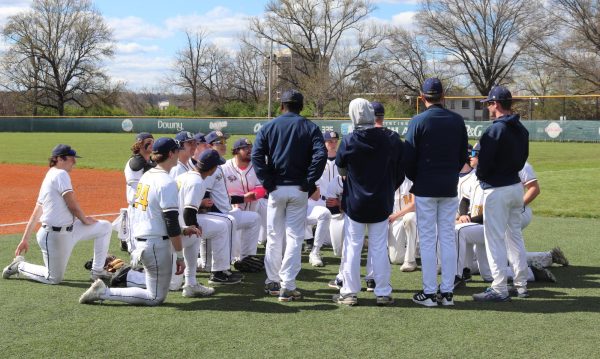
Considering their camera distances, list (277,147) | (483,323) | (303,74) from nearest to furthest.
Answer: (483,323) → (277,147) → (303,74)

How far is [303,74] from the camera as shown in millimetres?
62938

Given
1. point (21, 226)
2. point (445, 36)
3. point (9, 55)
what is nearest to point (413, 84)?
point (445, 36)

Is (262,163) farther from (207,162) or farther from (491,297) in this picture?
(491,297)

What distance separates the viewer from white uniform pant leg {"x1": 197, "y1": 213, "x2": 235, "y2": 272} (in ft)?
22.4

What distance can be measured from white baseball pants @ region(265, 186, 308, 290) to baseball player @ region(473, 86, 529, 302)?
1709 millimetres

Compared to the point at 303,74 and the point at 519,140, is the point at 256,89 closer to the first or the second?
the point at 303,74

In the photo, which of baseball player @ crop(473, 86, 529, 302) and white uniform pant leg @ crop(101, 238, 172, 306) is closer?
white uniform pant leg @ crop(101, 238, 172, 306)

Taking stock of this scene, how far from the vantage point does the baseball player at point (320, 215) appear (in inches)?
320

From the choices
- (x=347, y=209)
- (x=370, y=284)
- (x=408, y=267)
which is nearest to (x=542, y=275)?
(x=408, y=267)

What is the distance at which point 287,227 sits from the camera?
625 cm

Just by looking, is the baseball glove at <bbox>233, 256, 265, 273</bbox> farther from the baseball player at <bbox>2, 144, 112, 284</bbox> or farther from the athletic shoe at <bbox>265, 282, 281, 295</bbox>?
the baseball player at <bbox>2, 144, 112, 284</bbox>

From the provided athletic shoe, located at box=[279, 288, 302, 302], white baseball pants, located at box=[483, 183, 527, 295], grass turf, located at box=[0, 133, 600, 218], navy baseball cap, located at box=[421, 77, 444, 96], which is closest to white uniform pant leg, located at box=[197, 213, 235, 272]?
athletic shoe, located at box=[279, 288, 302, 302]

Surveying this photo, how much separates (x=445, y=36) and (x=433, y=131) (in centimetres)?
5440

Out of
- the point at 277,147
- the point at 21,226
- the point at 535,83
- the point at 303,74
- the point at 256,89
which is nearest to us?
the point at 277,147
